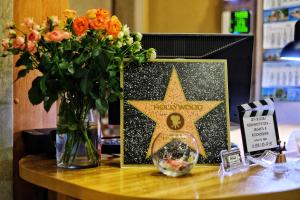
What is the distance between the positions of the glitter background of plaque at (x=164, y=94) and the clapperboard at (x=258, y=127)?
76 mm

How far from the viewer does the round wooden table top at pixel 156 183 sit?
1.10 metres

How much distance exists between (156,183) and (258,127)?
1.69 feet

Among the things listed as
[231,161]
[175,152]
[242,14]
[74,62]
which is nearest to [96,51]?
[74,62]

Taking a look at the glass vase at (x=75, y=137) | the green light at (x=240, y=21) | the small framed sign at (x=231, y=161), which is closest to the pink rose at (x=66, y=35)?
the glass vase at (x=75, y=137)

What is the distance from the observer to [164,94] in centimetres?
148

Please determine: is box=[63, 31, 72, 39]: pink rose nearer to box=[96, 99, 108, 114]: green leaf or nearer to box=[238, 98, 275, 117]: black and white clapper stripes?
box=[96, 99, 108, 114]: green leaf

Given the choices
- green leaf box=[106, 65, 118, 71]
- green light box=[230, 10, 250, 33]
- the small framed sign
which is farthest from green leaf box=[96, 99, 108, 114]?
green light box=[230, 10, 250, 33]

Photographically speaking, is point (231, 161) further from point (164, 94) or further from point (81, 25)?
point (81, 25)

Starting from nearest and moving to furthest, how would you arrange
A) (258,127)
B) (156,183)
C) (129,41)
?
(156,183)
(129,41)
(258,127)

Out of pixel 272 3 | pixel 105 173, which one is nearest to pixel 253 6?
pixel 272 3

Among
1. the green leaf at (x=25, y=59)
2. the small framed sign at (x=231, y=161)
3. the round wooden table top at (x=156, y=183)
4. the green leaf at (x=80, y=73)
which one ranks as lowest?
the round wooden table top at (x=156, y=183)

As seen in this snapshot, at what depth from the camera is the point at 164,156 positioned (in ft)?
4.42

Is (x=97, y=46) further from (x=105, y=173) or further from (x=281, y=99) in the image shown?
(x=281, y=99)

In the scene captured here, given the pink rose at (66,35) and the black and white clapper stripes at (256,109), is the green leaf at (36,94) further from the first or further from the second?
the black and white clapper stripes at (256,109)
